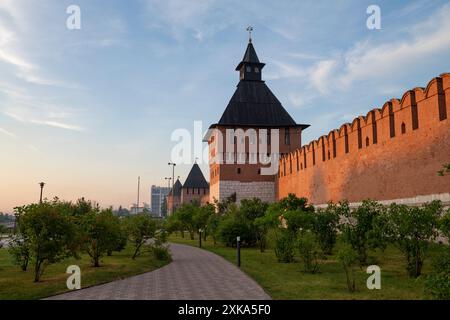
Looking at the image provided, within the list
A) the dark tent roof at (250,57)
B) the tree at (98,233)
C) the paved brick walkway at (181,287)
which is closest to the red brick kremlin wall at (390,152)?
the paved brick walkway at (181,287)

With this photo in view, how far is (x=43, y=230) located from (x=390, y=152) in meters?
14.2

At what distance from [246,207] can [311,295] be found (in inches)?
513

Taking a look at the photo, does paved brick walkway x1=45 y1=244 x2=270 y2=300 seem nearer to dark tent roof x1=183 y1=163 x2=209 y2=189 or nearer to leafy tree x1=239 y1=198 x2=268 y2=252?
leafy tree x1=239 y1=198 x2=268 y2=252

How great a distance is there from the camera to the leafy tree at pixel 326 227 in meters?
14.6

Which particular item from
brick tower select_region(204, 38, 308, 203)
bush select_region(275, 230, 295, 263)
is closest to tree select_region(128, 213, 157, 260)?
bush select_region(275, 230, 295, 263)

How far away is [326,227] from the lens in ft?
48.5

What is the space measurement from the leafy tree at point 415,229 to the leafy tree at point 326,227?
4474mm

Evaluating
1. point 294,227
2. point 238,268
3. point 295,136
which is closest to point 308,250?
point 238,268

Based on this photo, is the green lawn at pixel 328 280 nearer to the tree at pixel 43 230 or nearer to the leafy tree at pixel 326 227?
the leafy tree at pixel 326 227

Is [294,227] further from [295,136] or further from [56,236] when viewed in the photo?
[295,136]

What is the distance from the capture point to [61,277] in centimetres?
1018

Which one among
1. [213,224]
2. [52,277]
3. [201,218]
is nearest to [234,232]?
[213,224]

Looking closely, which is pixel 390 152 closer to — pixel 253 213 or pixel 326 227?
pixel 326 227

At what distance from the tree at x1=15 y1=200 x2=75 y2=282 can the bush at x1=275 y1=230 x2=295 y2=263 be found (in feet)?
23.2
